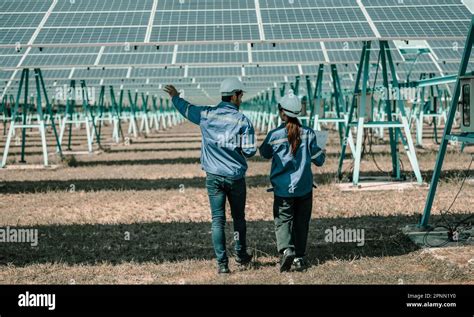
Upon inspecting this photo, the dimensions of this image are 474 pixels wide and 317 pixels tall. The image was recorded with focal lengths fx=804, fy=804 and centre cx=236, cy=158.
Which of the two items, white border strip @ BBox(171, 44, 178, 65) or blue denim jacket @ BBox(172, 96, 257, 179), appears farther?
white border strip @ BBox(171, 44, 178, 65)

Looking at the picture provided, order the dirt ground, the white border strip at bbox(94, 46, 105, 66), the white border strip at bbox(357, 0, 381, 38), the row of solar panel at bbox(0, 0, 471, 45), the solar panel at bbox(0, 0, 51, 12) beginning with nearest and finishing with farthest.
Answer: the dirt ground < the white border strip at bbox(357, 0, 381, 38) < the row of solar panel at bbox(0, 0, 471, 45) < the solar panel at bbox(0, 0, 51, 12) < the white border strip at bbox(94, 46, 105, 66)

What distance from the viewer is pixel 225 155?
7.69 meters

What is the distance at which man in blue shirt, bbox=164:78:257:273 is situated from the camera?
7.63 metres

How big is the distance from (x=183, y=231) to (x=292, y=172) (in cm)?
266

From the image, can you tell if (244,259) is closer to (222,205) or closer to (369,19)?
(222,205)

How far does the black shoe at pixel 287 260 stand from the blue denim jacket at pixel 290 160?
0.56 metres

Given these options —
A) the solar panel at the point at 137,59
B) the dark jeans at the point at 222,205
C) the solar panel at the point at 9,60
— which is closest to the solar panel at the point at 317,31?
the dark jeans at the point at 222,205

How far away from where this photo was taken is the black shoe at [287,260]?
24.5 feet

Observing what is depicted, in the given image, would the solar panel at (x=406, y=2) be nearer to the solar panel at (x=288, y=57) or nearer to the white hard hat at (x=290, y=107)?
the solar panel at (x=288, y=57)

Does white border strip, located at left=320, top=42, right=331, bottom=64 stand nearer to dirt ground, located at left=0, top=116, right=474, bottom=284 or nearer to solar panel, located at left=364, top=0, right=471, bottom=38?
dirt ground, located at left=0, top=116, right=474, bottom=284

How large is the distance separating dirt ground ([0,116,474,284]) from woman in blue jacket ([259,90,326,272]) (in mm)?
343

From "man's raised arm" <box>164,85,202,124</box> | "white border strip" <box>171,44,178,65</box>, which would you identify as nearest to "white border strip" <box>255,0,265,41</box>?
"white border strip" <box>171,44,178,65</box>
